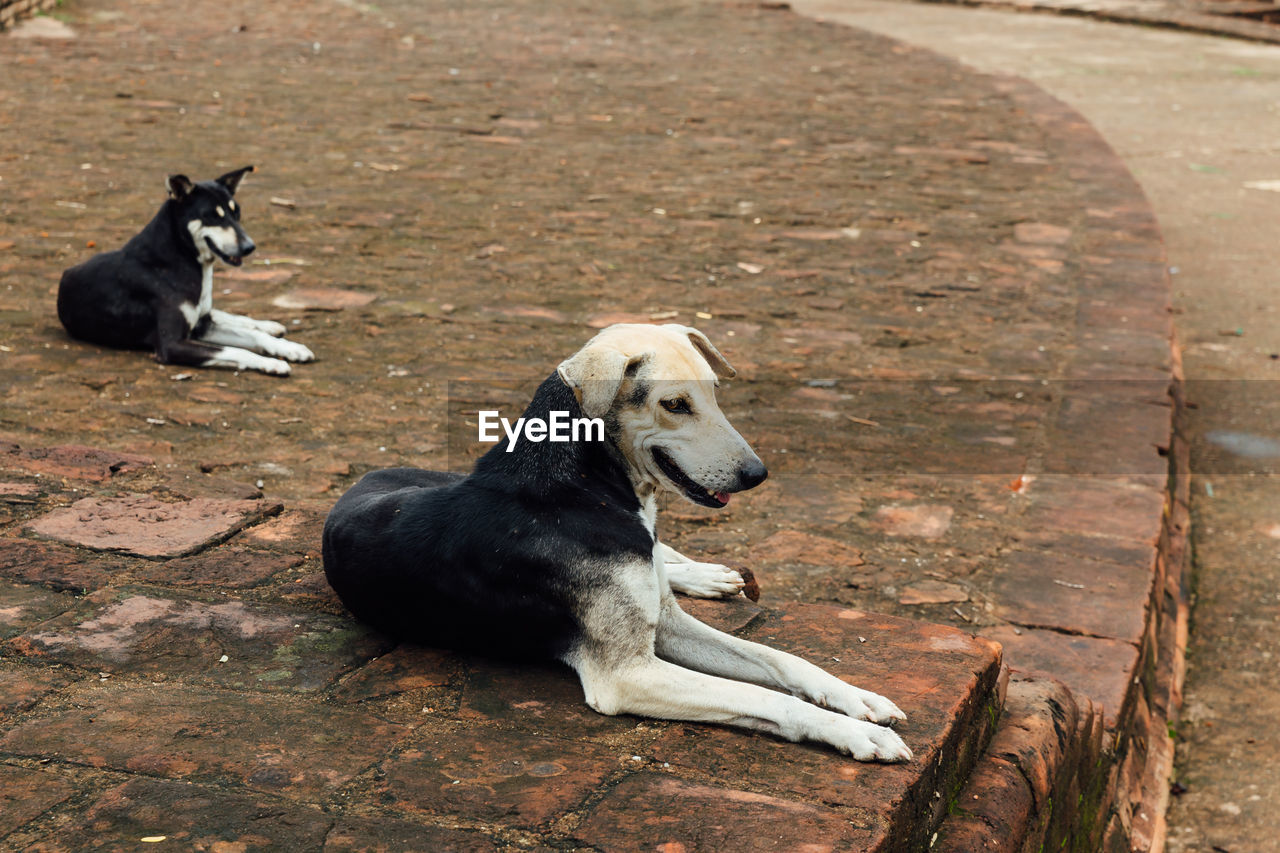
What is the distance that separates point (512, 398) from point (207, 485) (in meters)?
1.71

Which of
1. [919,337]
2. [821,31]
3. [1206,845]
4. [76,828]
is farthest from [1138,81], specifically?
[76,828]

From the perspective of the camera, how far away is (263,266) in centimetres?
796

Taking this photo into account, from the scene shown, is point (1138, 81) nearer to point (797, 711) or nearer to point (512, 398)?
point (512, 398)

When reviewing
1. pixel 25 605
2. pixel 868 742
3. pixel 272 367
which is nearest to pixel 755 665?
pixel 868 742

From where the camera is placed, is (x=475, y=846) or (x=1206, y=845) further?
(x=1206, y=845)

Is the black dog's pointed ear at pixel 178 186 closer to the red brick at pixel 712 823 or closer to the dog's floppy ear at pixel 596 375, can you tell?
the dog's floppy ear at pixel 596 375

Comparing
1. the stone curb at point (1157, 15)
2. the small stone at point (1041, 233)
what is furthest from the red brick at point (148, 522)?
the stone curb at point (1157, 15)

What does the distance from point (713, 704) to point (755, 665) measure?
0.24 metres

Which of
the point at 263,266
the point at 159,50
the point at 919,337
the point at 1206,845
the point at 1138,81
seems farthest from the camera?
the point at 1138,81

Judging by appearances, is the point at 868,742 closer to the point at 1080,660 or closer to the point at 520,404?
the point at 1080,660

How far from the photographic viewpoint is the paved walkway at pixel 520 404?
268cm

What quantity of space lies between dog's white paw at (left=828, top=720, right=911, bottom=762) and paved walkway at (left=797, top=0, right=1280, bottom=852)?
2.31 metres

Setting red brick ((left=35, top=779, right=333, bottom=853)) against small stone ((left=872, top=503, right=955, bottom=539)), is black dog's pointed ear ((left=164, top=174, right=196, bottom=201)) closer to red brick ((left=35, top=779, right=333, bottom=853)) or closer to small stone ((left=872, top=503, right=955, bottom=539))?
small stone ((left=872, top=503, right=955, bottom=539))

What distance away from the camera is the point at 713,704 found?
9.54ft
